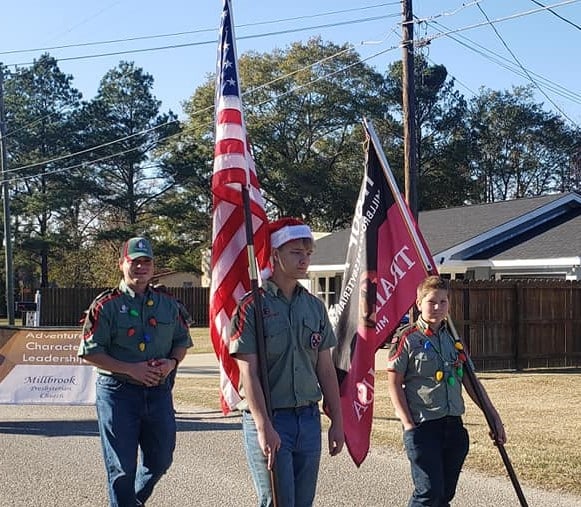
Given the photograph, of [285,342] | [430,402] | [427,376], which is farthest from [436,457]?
[285,342]

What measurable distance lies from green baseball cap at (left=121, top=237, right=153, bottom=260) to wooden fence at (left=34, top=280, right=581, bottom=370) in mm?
12214

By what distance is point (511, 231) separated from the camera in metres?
24.4

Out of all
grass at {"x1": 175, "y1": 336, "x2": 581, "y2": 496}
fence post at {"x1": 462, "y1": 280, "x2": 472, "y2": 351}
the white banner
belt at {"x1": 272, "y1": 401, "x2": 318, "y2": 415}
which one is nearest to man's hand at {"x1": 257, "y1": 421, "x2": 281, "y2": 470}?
belt at {"x1": 272, "y1": 401, "x2": 318, "y2": 415}

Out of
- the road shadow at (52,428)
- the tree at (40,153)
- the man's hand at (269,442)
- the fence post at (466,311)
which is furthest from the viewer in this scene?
the tree at (40,153)

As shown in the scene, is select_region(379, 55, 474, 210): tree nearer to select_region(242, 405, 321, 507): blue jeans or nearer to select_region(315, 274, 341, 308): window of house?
select_region(315, 274, 341, 308): window of house

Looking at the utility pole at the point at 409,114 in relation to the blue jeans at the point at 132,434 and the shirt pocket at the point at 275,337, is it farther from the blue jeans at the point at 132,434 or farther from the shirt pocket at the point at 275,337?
the shirt pocket at the point at 275,337

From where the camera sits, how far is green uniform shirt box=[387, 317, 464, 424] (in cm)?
487

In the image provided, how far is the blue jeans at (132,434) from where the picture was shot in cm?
494

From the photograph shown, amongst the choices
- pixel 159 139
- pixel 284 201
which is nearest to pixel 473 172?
pixel 284 201

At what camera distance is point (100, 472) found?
293 inches

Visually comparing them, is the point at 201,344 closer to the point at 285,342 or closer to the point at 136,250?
the point at 136,250

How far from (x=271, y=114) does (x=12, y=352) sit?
38.2 meters

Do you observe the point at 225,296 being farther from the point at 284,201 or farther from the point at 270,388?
the point at 284,201

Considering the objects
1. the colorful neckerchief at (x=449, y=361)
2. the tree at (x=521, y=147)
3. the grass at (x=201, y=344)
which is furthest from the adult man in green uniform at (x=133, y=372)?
the tree at (x=521, y=147)
